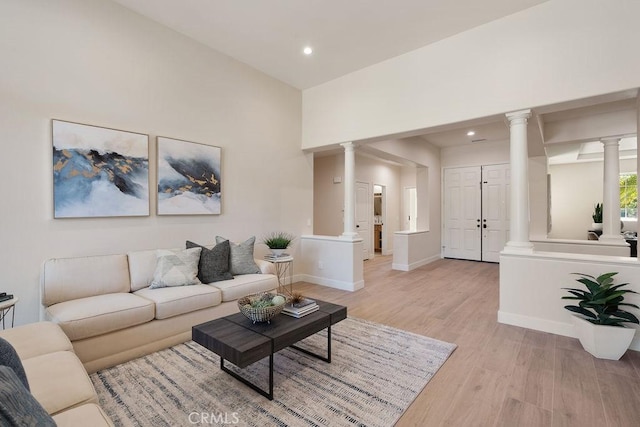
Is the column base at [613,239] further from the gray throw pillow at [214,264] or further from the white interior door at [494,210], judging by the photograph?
the gray throw pillow at [214,264]

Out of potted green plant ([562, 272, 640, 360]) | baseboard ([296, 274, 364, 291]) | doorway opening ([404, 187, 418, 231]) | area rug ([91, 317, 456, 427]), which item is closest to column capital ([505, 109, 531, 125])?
potted green plant ([562, 272, 640, 360])

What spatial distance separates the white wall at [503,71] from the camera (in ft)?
9.28

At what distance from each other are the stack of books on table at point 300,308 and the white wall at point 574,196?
10.4 meters

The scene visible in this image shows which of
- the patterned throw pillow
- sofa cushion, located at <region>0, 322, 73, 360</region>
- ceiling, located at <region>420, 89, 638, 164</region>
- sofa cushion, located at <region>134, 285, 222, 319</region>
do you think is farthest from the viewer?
ceiling, located at <region>420, 89, 638, 164</region>

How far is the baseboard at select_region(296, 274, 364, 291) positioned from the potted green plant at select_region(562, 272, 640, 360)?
2.74 metres

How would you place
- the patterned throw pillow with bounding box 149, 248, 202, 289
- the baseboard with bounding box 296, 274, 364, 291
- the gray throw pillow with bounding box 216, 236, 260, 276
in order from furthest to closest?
1. the baseboard with bounding box 296, 274, 364, 291
2. the gray throw pillow with bounding box 216, 236, 260, 276
3. the patterned throw pillow with bounding box 149, 248, 202, 289

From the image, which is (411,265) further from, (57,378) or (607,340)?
(57,378)

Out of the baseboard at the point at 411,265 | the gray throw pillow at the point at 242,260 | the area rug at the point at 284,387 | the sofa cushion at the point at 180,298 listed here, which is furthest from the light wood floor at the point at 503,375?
the baseboard at the point at 411,265

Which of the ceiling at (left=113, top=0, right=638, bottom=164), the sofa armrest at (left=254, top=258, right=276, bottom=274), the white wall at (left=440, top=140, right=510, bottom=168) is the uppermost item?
the ceiling at (left=113, top=0, right=638, bottom=164)

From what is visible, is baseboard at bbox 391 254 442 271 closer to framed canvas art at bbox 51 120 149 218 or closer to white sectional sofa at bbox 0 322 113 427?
framed canvas art at bbox 51 120 149 218

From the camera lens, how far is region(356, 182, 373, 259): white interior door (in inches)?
303

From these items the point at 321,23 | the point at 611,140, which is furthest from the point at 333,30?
the point at 611,140

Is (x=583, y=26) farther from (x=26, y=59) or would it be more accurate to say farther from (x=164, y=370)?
(x=26, y=59)

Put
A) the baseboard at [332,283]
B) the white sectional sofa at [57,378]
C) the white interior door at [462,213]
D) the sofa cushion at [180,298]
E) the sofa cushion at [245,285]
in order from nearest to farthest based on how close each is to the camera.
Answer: the white sectional sofa at [57,378] → the sofa cushion at [180,298] → the sofa cushion at [245,285] → the baseboard at [332,283] → the white interior door at [462,213]
